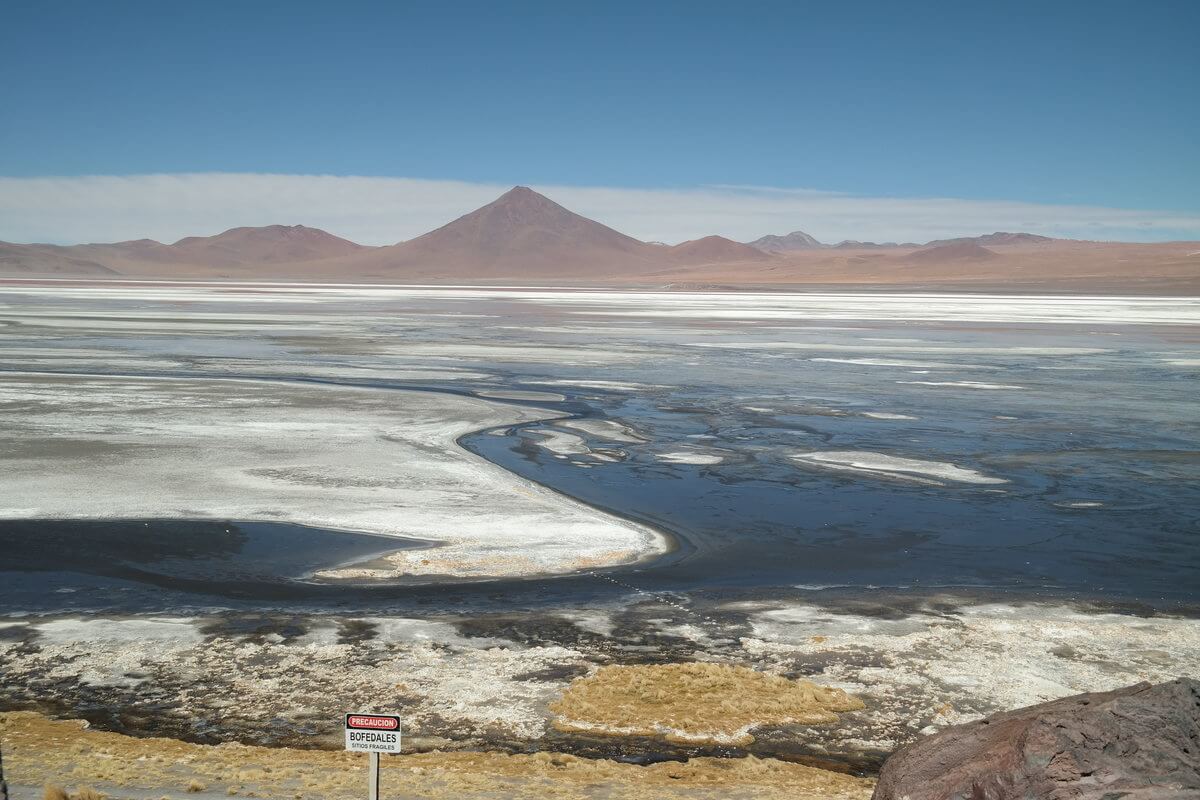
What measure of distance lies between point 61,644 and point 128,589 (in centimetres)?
130

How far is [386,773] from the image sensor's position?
5.37 m

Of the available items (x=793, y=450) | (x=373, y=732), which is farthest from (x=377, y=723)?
(x=793, y=450)

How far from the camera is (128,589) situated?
845 centimetres

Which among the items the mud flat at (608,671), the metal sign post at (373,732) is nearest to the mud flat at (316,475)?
the mud flat at (608,671)

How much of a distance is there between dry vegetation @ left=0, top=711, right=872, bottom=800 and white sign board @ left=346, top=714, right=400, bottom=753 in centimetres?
101

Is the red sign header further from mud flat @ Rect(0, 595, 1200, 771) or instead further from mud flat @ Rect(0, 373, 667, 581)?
mud flat @ Rect(0, 373, 667, 581)

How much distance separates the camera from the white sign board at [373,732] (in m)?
4.18

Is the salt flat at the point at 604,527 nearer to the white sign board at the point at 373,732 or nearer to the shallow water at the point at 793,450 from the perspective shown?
the shallow water at the point at 793,450

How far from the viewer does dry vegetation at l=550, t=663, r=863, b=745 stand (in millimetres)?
6031

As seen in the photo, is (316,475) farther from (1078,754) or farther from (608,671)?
(1078,754)

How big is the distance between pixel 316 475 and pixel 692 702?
706 cm

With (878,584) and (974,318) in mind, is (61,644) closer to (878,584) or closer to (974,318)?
(878,584)

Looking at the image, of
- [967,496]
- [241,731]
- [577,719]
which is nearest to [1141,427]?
[967,496]

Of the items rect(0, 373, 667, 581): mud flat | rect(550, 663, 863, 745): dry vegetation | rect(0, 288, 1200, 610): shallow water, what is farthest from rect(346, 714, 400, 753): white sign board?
rect(0, 373, 667, 581): mud flat
